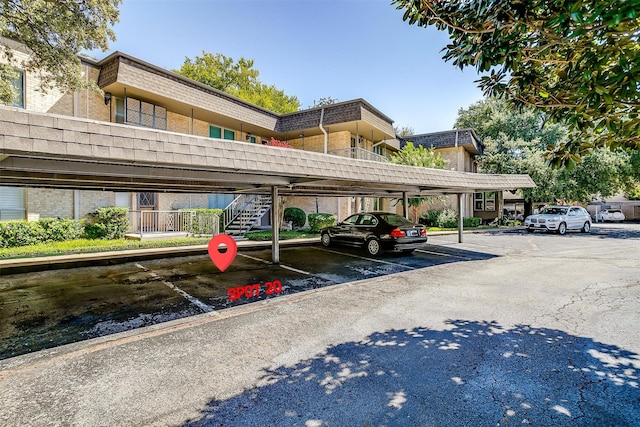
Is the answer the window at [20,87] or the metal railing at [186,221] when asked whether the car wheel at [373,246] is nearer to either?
the metal railing at [186,221]

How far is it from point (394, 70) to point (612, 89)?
29.3ft

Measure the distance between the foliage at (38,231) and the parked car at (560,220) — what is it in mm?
23946

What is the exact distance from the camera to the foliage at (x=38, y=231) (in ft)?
34.5

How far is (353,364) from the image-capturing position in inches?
133

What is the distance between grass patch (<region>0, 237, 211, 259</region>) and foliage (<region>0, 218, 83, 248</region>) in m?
→ 0.35

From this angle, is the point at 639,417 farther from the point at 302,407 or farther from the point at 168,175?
the point at 168,175

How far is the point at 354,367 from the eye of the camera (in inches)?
130

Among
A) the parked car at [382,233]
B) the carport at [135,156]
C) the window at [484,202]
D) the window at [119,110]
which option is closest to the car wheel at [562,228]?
the window at [484,202]

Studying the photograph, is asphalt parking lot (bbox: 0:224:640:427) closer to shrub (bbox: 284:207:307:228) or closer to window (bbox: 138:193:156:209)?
window (bbox: 138:193:156:209)

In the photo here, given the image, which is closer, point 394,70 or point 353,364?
point 353,364

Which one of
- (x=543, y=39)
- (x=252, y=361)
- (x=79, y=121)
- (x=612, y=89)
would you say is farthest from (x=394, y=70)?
(x=252, y=361)

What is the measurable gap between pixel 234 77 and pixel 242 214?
21.0 meters

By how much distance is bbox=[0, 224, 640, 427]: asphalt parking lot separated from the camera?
2.57m

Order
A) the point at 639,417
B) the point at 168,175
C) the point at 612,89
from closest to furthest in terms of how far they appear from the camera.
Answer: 1. the point at 639,417
2. the point at 612,89
3. the point at 168,175
